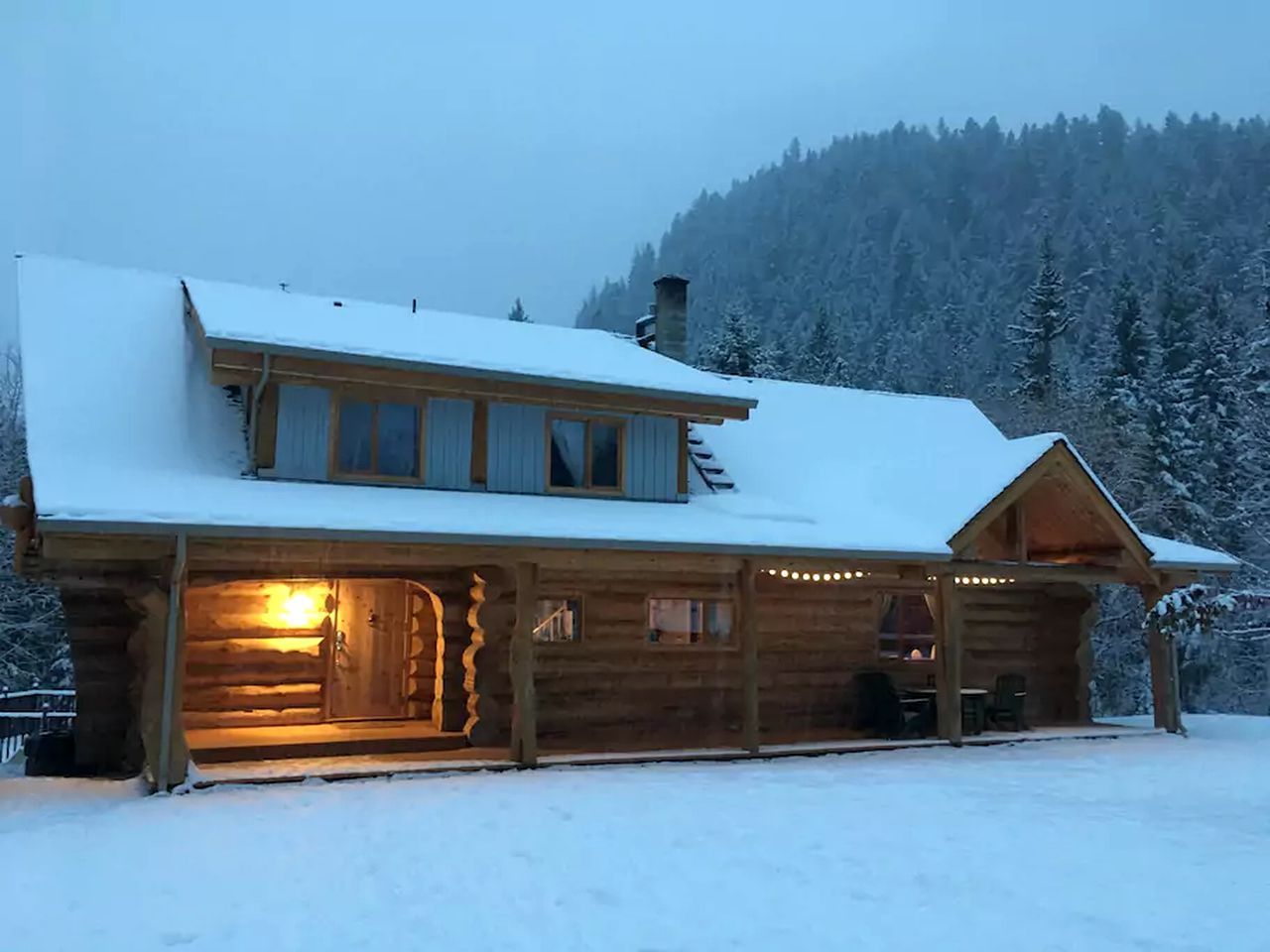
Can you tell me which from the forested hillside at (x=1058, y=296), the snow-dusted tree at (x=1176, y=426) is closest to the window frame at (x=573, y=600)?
the forested hillside at (x=1058, y=296)

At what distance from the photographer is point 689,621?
56.4 feet

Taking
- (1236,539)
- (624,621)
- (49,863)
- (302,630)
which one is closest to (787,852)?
(49,863)

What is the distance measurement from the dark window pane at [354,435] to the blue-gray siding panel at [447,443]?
738 millimetres

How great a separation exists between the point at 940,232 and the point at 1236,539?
93.9 metres

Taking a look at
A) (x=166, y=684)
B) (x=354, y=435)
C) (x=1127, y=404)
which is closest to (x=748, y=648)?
(x=354, y=435)

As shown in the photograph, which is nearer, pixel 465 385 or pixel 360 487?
pixel 360 487

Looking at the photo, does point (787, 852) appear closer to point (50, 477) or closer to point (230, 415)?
point (50, 477)

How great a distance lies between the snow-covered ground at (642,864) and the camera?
285 inches

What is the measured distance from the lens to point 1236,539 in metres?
36.0

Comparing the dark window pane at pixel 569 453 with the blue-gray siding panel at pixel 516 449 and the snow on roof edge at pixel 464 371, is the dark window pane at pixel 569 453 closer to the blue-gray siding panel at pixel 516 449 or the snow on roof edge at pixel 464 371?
the blue-gray siding panel at pixel 516 449

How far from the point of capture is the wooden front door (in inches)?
634

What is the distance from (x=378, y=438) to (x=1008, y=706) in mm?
10796

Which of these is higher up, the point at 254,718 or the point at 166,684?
the point at 166,684

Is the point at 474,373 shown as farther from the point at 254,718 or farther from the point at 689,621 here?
the point at 254,718
